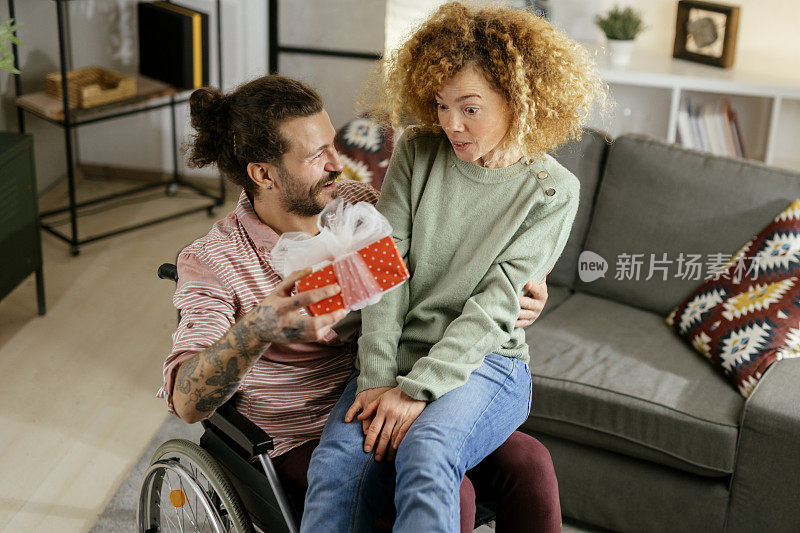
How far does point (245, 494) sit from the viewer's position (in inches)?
65.4

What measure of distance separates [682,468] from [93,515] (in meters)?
1.49

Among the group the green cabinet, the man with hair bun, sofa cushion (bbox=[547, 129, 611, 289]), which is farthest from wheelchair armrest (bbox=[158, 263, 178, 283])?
the green cabinet

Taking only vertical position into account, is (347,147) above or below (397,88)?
below

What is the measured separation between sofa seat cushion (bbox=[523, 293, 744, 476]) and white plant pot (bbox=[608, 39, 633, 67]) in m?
1.43

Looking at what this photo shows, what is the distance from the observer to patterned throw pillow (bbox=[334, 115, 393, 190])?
2691 mm

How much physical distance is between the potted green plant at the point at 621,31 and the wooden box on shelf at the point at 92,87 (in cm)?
194

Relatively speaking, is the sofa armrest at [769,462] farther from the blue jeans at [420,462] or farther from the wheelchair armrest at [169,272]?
the wheelchair armrest at [169,272]

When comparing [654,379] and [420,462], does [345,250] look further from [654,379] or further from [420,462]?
[654,379]

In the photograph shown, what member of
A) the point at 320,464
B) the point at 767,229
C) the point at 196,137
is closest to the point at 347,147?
the point at 196,137

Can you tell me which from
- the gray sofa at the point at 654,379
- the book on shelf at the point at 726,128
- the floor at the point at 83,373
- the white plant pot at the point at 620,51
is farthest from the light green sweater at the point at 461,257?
the book on shelf at the point at 726,128

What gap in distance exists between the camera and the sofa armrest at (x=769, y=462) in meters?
2.03

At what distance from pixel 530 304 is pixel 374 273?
437 mm

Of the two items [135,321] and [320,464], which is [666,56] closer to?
[135,321]

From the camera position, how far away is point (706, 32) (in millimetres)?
3520
